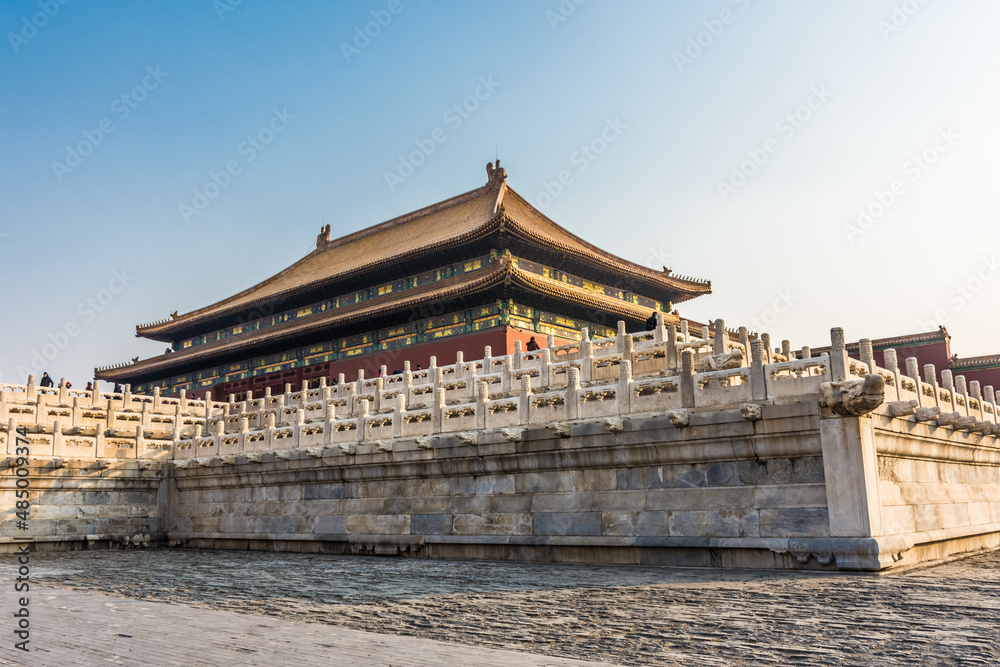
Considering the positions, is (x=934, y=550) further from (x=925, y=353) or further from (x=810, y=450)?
(x=925, y=353)

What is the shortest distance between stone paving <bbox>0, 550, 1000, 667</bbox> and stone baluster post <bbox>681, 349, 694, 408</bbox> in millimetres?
2228

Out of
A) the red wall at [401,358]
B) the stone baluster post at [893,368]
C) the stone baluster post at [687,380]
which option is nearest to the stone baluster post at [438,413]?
the stone baluster post at [687,380]

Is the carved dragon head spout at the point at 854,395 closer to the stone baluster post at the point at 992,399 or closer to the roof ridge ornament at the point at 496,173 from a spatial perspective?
the stone baluster post at the point at 992,399

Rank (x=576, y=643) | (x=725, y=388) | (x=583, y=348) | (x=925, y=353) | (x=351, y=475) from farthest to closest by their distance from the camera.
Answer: (x=925, y=353), (x=583, y=348), (x=351, y=475), (x=725, y=388), (x=576, y=643)

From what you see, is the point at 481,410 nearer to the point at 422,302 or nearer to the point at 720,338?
the point at 720,338

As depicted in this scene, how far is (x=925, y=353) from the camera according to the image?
2772 centimetres

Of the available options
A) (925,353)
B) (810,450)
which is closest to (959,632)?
(810,450)

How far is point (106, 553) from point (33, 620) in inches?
390

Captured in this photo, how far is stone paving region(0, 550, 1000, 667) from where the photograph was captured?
540cm

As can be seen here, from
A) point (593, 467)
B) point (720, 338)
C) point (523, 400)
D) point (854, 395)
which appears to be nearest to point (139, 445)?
point (523, 400)

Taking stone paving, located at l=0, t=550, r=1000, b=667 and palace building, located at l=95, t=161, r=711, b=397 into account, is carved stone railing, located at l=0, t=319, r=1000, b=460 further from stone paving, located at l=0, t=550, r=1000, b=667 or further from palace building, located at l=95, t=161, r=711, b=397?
palace building, located at l=95, t=161, r=711, b=397

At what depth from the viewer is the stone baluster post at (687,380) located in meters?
10.9

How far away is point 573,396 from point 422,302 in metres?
15.3

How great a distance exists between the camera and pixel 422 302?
26.8 meters
